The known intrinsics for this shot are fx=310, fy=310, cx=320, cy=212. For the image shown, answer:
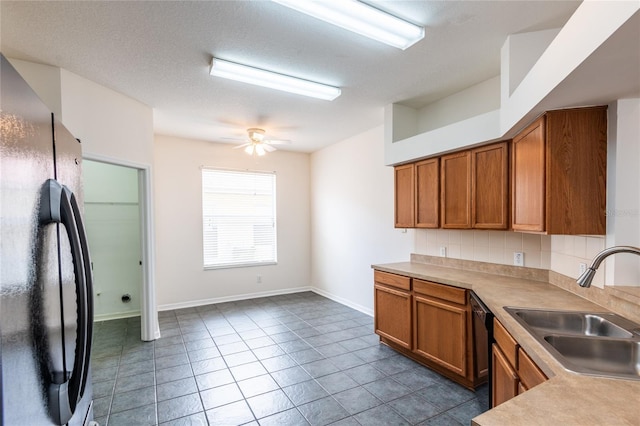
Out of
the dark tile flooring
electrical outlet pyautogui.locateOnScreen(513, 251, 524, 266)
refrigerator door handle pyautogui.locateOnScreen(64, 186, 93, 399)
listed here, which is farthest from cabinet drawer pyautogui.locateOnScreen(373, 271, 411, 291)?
refrigerator door handle pyautogui.locateOnScreen(64, 186, 93, 399)

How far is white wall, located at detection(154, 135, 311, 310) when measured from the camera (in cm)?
486

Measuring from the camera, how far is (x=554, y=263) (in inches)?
96.1

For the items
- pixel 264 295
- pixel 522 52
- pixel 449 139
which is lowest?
pixel 264 295

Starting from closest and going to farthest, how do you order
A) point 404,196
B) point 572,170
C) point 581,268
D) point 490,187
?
point 572,170 < point 581,268 < point 490,187 < point 404,196

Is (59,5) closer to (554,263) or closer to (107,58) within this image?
(107,58)

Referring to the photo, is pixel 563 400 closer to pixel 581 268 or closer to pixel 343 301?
pixel 581 268

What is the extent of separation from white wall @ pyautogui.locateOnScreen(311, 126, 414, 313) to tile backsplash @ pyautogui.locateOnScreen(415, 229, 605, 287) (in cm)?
41

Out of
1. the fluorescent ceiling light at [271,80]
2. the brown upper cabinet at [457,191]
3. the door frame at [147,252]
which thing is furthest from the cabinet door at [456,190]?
the door frame at [147,252]

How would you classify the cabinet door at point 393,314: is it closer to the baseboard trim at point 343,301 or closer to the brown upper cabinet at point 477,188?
the brown upper cabinet at point 477,188

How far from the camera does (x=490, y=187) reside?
2.64 metres

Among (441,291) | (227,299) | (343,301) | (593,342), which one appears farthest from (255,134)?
(593,342)

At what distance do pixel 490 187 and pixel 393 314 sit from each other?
156 centimetres

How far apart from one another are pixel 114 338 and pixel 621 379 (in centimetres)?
451

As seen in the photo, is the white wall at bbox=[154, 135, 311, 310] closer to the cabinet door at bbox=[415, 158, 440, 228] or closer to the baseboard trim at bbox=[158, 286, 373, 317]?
the baseboard trim at bbox=[158, 286, 373, 317]
